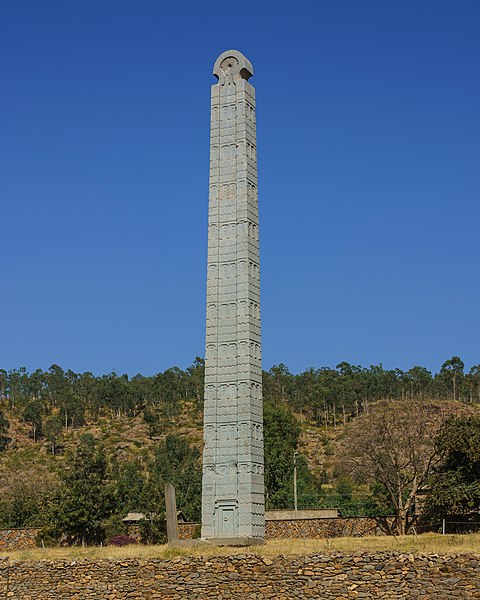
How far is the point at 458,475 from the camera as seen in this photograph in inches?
1548

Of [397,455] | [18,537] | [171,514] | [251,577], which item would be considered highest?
[397,455]

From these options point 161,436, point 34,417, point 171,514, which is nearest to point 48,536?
point 171,514

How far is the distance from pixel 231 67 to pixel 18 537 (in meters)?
26.2

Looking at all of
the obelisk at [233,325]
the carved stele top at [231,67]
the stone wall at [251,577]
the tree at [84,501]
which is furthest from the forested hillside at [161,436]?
the carved stele top at [231,67]

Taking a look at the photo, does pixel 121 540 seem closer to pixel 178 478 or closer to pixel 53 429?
pixel 178 478

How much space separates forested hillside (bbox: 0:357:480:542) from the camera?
45.2 m

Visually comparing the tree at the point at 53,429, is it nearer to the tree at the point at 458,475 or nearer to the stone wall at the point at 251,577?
the tree at the point at 458,475

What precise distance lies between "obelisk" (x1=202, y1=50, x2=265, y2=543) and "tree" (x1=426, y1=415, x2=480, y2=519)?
12554mm

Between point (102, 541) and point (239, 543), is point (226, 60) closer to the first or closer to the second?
point (239, 543)

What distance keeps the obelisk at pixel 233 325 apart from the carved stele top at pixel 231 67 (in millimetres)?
39

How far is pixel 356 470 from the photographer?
4562 cm

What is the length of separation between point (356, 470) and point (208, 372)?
18.1 m

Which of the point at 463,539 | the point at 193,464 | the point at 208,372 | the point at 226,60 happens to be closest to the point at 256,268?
the point at 208,372

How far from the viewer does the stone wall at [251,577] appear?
20938 millimetres
